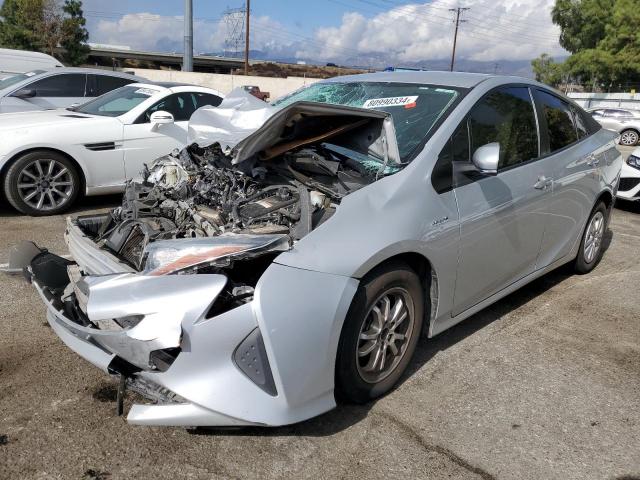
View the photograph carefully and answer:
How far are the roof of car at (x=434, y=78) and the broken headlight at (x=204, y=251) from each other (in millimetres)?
1809

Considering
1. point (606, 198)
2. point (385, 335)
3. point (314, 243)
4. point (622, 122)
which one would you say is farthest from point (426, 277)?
point (622, 122)

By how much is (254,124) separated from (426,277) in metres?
1.41

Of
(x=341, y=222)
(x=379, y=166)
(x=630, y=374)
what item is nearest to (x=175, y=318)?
(x=341, y=222)

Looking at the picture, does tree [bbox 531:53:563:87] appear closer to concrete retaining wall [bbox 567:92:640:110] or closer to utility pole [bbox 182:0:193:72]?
concrete retaining wall [bbox 567:92:640:110]

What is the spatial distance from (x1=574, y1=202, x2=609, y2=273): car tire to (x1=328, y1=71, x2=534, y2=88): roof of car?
1.50m

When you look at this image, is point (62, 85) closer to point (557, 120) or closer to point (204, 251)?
point (557, 120)

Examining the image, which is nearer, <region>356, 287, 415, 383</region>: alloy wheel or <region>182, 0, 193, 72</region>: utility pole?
<region>356, 287, 415, 383</region>: alloy wheel

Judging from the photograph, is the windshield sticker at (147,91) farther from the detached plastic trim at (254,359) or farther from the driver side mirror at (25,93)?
the detached plastic trim at (254,359)

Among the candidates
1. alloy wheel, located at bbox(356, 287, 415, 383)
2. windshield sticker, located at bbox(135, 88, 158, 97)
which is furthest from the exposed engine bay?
windshield sticker, located at bbox(135, 88, 158, 97)

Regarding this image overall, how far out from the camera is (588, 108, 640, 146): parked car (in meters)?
20.3

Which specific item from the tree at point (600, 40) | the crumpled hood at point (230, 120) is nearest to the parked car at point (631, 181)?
the crumpled hood at point (230, 120)

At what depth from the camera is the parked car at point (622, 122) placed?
20281mm

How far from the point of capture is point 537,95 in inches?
161

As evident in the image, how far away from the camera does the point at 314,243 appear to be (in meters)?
2.48
